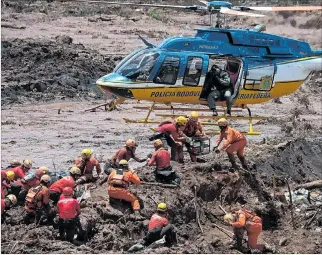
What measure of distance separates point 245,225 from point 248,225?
2.6 inches

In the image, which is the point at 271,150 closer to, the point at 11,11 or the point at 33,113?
the point at 33,113

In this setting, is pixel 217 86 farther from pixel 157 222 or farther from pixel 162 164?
pixel 157 222

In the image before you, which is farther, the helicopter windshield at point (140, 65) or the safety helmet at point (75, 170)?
the helicopter windshield at point (140, 65)

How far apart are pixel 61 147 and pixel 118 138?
221 cm

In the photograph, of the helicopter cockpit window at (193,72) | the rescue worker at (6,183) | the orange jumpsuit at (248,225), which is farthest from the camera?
the helicopter cockpit window at (193,72)

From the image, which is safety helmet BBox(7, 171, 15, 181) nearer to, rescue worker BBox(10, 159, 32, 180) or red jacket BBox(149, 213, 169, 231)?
rescue worker BBox(10, 159, 32, 180)

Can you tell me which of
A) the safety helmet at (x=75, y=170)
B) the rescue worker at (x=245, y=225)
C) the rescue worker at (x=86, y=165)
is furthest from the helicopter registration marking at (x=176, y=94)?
the rescue worker at (x=245, y=225)

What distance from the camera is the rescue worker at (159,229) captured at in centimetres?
1427

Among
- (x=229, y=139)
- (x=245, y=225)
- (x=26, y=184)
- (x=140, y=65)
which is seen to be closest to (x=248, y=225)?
(x=245, y=225)

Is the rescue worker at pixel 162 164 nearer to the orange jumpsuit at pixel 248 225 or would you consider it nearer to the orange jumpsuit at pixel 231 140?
the orange jumpsuit at pixel 231 140

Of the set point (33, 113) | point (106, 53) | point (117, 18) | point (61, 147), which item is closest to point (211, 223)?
point (61, 147)

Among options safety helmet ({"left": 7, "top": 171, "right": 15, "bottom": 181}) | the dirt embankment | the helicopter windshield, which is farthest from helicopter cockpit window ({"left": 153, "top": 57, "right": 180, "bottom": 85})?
the dirt embankment

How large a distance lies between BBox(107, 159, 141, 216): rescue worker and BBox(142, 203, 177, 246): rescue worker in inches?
39.7

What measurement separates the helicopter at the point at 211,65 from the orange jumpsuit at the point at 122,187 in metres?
5.11
